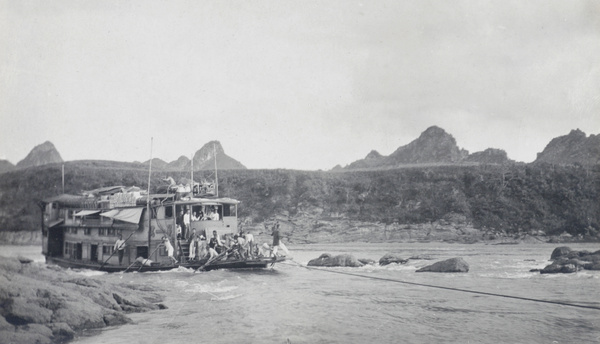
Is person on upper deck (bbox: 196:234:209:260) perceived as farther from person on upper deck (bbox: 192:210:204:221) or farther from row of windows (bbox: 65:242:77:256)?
row of windows (bbox: 65:242:77:256)

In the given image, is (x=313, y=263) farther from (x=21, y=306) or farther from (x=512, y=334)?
(x=21, y=306)

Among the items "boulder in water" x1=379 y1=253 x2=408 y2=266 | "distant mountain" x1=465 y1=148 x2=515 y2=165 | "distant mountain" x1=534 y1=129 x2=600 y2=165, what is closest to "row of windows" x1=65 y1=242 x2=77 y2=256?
"boulder in water" x1=379 y1=253 x2=408 y2=266

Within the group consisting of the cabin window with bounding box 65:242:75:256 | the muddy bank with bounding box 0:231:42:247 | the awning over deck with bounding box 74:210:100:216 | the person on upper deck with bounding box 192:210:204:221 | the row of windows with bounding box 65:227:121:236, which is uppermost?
the awning over deck with bounding box 74:210:100:216

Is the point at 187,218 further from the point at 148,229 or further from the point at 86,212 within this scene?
the point at 86,212

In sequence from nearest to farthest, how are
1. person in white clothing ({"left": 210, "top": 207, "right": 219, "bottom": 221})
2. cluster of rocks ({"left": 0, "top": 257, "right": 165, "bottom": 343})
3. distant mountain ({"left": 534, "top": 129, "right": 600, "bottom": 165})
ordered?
cluster of rocks ({"left": 0, "top": 257, "right": 165, "bottom": 343}) → person in white clothing ({"left": 210, "top": 207, "right": 219, "bottom": 221}) → distant mountain ({"left": 534, "top": 129, "right": 600, "bottom": 165})

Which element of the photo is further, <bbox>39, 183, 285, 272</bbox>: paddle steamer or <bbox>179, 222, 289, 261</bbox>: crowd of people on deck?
A: <bbox>39, 183, 285, 272</bbox>: paddle steamer

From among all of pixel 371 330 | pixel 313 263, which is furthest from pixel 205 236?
pixel 371 330
